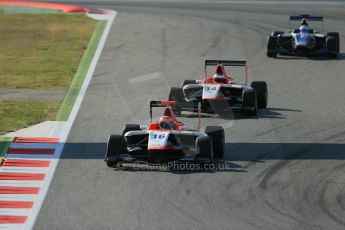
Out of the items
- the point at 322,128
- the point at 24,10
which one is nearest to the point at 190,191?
the point at 322,128

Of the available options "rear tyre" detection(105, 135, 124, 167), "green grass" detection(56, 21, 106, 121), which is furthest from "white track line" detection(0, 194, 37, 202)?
"green grass" detection(56, 21, 106, 121)

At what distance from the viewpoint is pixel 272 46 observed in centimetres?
3403

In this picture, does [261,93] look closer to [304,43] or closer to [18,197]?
[304,43]

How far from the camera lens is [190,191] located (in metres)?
17.8

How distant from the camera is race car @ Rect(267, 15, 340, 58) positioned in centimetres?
3344

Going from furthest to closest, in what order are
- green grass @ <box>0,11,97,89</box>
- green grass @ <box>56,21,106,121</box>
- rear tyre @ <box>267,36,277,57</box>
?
rear tyre @ <box>267,36,277,57</box> → green grass @ <box>0,11,97,89</box> → green grass @ <box>56,21,106,121</box>

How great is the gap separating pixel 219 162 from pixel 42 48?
19139 mm

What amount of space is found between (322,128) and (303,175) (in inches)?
175

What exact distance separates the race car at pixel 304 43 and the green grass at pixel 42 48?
263 inches

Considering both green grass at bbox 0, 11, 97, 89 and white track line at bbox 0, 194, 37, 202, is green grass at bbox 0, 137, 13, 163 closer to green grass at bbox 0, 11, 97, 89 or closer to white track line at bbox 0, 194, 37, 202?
white track line at bbox 0, 194, 37, 202

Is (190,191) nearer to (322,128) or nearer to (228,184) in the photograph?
(228,184)

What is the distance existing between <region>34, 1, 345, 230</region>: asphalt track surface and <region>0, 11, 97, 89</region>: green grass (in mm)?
1236

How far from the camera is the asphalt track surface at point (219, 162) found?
1641 centimetres

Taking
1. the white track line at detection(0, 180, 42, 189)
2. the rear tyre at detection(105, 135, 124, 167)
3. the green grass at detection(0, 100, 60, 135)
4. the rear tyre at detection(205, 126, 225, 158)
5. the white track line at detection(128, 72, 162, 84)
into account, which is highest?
the white track line at detection(128, 72, 162, 84)
